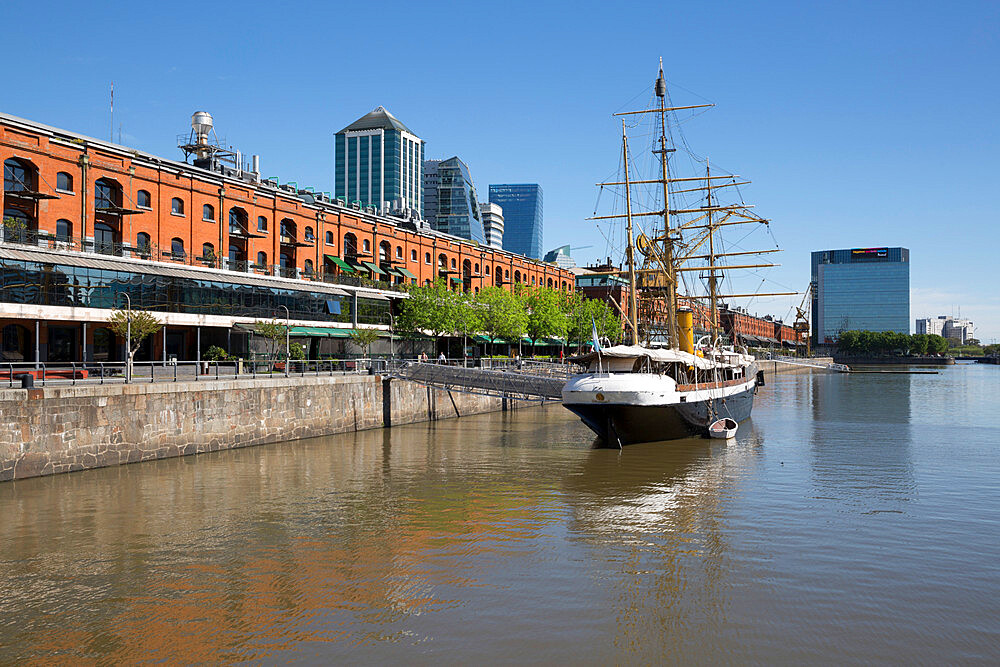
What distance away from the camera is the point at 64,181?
149ft

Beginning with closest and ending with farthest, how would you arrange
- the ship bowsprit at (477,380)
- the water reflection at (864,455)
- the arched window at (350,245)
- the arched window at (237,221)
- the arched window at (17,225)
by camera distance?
the water reflection at (864,455), the arched window at (17,225), the ship bowsprit at (477,380), the arched window at (237,221), the arched window at (350,245)

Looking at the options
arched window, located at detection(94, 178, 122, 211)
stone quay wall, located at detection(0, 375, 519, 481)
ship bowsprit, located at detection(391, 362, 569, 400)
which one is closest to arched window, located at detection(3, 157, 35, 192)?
arched window, located at detection(94, 178, 122, 211)

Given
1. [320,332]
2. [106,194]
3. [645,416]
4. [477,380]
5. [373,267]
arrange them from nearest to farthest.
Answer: [645,416] < [477,380] < [106,194] < [320,332] < [373,267]

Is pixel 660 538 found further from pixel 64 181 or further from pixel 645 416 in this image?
pixel 64 181

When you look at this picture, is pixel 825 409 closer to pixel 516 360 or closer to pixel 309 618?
pixel 516 360

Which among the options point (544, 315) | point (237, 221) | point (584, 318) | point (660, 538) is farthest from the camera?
point (584, 318)

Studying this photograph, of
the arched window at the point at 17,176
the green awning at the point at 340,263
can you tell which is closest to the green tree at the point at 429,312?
the green awning at the point at 340,263

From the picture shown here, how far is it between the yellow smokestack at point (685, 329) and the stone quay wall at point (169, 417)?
21.2m

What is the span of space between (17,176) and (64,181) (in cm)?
253

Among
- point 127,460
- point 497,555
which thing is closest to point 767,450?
point 497,555

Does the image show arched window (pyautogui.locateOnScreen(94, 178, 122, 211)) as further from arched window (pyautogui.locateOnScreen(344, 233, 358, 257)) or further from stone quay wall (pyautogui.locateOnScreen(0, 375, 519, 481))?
arched window (pyautogui.locateOnScreen(344, 233, 358, 257))

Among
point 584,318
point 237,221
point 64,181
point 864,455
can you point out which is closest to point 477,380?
point 864,455

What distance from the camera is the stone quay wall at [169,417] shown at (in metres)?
25.9

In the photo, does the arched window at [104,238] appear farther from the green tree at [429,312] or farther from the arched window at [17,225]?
the green tree at [429,312]
